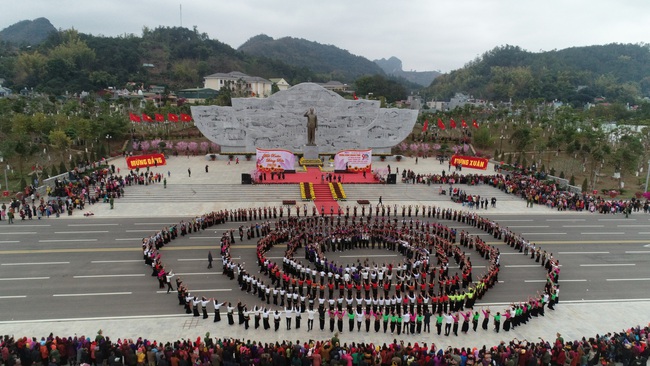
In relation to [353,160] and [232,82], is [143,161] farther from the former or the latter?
[232,82]

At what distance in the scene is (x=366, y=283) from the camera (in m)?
19.2

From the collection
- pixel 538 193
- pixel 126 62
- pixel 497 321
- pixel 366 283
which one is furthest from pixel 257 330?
pixel 126 62

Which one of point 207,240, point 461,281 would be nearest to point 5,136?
point 207,240

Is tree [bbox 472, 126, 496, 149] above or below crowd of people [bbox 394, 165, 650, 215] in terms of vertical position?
above

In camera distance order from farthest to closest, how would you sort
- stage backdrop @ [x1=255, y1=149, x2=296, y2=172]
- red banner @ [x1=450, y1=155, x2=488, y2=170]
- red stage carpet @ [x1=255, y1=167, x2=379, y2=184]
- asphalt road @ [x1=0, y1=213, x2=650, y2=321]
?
red banner @ [x1=450, y1=155, x2=488, y2=170], stage backdrop @ [x1=255, y1=149, x2=296, y2=172], red stage carpet @ [x1=255, y1=167, x2=379, y2=184], asphalt road @ [x1=0, y1=213, x2=650, y2=321]

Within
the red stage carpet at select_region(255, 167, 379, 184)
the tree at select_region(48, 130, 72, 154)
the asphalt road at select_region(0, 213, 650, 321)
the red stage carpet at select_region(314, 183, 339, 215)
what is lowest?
the asphalt road at select_region(0, 213, 650, 321)

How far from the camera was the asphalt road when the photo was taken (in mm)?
17797

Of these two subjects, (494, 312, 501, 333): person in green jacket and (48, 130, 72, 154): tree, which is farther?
(48, 130, 72, 154): tree

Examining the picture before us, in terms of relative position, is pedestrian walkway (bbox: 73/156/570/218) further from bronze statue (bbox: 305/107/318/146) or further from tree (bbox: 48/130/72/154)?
tree (bbox: 48/130/72/154)

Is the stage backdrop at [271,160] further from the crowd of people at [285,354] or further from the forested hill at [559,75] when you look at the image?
the forested hill at [559,75]

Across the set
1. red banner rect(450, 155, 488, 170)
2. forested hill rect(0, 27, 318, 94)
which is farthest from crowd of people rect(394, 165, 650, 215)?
forested hill rect(0, 27, 318, 94)

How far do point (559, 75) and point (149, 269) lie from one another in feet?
468

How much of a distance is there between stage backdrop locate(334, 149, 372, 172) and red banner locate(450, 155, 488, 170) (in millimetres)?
10988

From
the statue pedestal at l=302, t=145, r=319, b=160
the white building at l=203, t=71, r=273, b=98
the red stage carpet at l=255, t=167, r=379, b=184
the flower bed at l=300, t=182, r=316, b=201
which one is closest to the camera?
the flower bed at l=300, t=182, r=316, b=201
